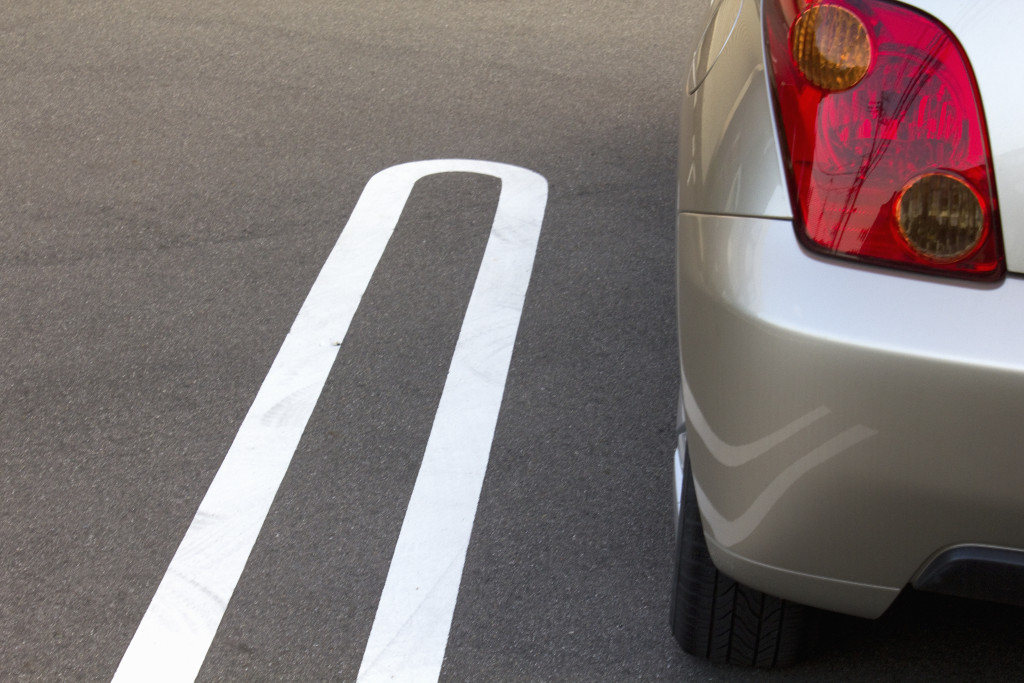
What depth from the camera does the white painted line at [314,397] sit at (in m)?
2.14

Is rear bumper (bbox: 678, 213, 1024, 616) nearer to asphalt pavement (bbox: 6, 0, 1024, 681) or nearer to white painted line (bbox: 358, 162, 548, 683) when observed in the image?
asphalt pavement (bbox: 6, 0, 1024, 681)

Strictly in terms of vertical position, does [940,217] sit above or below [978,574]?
above

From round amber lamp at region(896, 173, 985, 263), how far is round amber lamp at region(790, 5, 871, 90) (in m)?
0.18

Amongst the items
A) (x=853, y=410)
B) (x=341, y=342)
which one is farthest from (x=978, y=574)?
(x=341, y=342)

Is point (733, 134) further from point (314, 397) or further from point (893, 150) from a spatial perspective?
point (314, 397)

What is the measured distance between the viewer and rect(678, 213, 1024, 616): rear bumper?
1289 mm

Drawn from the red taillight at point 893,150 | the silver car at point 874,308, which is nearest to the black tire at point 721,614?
the silver car at point 874,308

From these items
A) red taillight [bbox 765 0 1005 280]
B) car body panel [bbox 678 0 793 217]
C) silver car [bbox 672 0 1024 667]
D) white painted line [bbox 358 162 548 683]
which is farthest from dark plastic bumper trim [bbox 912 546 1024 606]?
white painted line [bbox 358 162 548 683]

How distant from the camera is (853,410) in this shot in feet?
4.35

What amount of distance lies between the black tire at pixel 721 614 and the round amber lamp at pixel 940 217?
2.02 ft

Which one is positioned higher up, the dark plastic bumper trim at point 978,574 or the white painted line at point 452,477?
the dark plastic bumper trim at point 978,574

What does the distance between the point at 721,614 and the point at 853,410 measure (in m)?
0.70

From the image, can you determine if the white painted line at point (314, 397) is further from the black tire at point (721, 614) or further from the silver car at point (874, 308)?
the silver car at point (874, 308)

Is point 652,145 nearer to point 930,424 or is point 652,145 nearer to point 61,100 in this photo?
point 61,100
